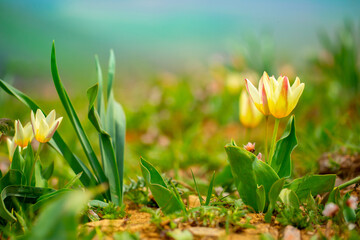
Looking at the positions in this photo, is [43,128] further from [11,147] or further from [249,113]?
[249,113]

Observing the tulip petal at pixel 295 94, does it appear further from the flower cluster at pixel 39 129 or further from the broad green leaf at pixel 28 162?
the broad green leaf at pixel 28 162

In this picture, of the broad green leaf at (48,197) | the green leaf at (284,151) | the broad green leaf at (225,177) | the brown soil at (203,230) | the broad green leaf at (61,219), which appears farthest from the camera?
the broad green leaf at (225,177)

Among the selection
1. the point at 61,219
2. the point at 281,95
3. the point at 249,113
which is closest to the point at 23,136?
the point at 61,219

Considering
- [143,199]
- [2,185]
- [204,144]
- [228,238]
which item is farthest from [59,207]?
[204,144]

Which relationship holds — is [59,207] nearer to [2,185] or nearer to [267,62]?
[2,185]

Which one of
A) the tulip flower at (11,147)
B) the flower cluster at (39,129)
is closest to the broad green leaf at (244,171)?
the flower cluster at (39,129)
